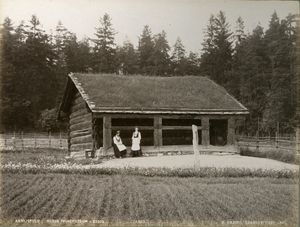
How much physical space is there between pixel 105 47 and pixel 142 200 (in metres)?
3.18

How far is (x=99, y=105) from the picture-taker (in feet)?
39.6

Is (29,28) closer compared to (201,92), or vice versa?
(29,28)

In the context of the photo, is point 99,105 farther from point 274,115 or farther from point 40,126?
point 274,115

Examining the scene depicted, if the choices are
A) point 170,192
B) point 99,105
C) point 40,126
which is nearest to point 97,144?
point 99,105

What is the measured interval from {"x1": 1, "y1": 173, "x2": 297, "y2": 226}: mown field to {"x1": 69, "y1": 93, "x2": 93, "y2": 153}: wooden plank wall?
17.7 feet

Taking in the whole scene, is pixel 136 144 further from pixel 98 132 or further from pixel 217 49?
pixel 217 49

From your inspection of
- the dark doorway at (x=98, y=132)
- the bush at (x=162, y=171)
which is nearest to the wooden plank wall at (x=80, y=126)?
the dark doorway at (x=98, y=132)

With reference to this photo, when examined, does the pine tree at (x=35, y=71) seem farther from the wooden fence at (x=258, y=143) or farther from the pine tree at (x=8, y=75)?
the wooden fence at (x=258, y=143)

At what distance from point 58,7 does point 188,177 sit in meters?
3.27

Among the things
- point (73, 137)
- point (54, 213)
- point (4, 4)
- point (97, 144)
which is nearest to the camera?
point (54, 213)

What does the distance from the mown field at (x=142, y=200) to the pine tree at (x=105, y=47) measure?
222cm

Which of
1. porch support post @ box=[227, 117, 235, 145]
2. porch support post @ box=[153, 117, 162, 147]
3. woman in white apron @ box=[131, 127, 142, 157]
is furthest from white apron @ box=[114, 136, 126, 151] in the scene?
porch support post @ box=[227, 117, 235, 145]

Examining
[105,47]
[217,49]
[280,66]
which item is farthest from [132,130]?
[280,66]

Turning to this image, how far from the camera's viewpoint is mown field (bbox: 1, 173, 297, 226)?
6.98 meters
